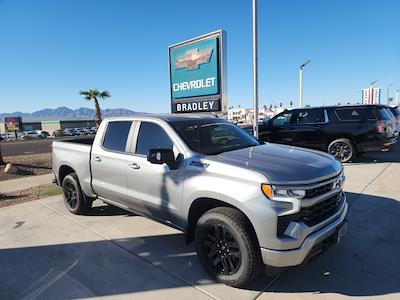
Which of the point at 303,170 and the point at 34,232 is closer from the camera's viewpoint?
the point at 303,170

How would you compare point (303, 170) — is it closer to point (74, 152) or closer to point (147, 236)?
point (147, 236)

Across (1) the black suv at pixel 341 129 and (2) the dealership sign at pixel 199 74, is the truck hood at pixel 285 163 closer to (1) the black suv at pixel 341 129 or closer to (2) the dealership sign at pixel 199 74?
(2) the dealership sign at pixel 199 74

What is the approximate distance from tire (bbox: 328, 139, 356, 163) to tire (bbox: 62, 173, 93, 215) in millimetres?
7844

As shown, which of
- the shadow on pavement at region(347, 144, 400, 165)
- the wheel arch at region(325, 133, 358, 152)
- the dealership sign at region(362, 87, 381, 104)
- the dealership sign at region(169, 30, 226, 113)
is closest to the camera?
the dealership sign at region(169, 30, 226, 113)

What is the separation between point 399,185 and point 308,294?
5.06 metres

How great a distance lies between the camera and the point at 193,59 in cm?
1062

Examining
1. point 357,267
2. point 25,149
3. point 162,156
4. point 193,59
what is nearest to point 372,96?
point 193,59

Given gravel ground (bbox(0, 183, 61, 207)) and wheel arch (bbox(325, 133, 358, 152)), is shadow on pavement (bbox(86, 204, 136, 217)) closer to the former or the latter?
gravel ground (bbox(0, 183, 61, 207))

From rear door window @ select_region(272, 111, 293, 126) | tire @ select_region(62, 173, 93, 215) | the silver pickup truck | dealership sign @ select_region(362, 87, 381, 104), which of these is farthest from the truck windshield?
dealership sign @ select_region(362, 87, 381, 104)

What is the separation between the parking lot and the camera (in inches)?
130

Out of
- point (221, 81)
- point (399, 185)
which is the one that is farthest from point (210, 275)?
point (221, 81)

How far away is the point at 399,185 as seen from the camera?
702 centimetres

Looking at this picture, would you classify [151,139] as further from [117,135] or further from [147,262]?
[147,262]

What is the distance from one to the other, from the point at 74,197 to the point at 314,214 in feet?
14.4
